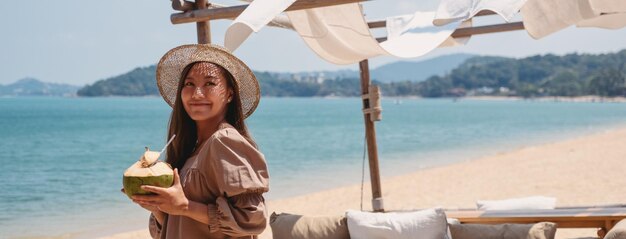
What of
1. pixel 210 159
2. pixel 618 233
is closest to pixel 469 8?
pixel 618 233

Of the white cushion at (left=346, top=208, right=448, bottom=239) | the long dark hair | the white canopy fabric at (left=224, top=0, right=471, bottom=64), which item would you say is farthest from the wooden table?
the long dark hair

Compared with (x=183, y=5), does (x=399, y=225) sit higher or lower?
lower

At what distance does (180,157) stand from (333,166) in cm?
1880

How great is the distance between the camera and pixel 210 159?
1.33 m

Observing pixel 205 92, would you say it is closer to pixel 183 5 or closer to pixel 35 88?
pixel 183 5

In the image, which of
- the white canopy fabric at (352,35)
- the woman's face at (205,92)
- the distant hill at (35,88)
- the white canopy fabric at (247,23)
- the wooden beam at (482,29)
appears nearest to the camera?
the woman's face at (205,92)

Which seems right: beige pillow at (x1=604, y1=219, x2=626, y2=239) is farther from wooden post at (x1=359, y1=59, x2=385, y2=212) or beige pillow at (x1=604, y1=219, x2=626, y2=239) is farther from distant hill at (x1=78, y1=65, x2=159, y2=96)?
distant hill at (x1=78, y1=65, x2=159, y2=96)

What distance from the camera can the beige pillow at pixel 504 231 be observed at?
3410 mm

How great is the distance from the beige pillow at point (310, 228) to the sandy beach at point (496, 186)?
10.7ft

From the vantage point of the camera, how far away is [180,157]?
4.83 ft

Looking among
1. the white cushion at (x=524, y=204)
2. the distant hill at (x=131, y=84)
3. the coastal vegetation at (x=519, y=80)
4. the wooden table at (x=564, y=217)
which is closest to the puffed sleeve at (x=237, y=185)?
the wooden table at (x=564, y=217)

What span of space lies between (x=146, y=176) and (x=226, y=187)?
0.47 ft

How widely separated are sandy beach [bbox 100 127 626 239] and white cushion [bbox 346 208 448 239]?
3428 mm

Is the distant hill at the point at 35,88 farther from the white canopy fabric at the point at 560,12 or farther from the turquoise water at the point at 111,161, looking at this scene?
the white canopy fabric at the point at 560,12
